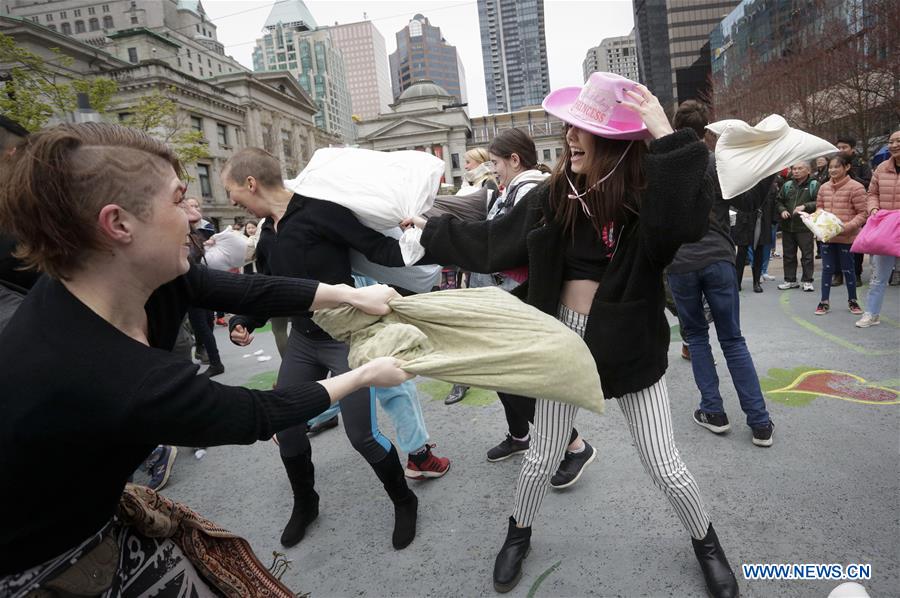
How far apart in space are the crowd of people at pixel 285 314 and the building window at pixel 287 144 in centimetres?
5565

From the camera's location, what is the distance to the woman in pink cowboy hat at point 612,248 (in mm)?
1729

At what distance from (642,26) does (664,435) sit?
92.9 meters

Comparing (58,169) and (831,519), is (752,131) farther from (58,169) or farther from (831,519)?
(58,169)

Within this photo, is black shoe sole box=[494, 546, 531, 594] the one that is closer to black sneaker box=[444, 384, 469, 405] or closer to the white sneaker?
black sneaker box=[444, 384, 469, 405]

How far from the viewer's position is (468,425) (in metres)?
3.97

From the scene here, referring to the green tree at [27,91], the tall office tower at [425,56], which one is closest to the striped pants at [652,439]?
the green tree at [27,91]

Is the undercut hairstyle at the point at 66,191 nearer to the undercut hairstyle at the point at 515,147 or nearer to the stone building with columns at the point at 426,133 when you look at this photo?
the undercut hairstyle at the point at 515,147

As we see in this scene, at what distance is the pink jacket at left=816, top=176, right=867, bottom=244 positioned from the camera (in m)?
5.81

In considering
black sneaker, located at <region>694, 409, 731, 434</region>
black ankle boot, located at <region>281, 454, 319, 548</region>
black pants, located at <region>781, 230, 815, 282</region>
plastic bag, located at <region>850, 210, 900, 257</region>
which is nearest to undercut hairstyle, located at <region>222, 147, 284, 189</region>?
black ankle boot, located at <region>281, 454, 319, 548</region>

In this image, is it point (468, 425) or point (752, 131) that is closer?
point (752, 131)

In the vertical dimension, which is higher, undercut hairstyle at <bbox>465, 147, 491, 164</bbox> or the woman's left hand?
undercut hairstyle at <bbox>465, 147, 491, 164</bbox>

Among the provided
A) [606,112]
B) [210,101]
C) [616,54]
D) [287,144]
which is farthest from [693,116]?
[616,54]

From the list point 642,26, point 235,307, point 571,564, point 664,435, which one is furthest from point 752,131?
point 642,26

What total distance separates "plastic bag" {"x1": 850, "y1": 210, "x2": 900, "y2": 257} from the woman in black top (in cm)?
600
